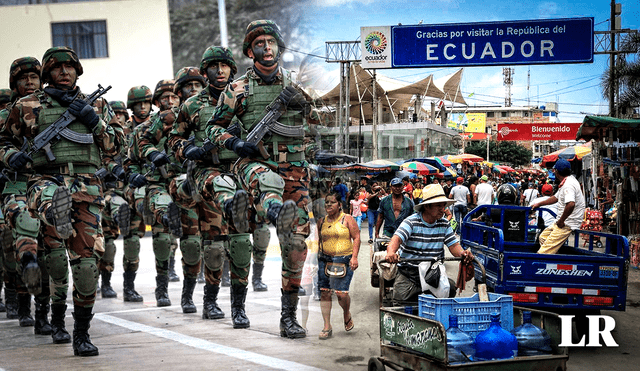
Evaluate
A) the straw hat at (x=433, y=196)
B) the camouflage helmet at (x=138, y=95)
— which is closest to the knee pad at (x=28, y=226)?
the camouflage helmet at (x=138, y=95)

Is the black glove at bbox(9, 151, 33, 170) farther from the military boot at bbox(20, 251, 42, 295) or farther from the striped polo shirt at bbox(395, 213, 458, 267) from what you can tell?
the striped polo shirt at bbox(395, 213, 458, 267)

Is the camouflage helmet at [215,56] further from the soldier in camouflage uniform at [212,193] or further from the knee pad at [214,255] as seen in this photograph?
the knee pad at [214,255]

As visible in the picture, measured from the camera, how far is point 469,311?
192 inches

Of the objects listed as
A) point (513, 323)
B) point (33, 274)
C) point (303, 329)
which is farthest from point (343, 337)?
point (33, 274)

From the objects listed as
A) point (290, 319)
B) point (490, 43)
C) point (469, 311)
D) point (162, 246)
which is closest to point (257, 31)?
point (290, 319)

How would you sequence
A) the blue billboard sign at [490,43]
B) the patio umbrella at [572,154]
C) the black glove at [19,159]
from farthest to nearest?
the patio umbrella at [572,154], the blue billboard sign at [490,43], the black glove at [19,159]

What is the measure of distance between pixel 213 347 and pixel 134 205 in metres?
4.26

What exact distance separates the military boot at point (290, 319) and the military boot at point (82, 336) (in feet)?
4.97

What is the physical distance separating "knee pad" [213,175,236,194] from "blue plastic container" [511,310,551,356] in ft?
8.85

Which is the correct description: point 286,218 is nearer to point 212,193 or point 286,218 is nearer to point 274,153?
point 274,153

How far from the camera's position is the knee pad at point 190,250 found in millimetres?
8211

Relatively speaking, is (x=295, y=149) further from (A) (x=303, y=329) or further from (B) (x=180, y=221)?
(B) (x=180, y=221)

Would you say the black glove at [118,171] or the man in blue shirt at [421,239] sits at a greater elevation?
the black glove at [118,171]

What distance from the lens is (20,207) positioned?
7.21m
